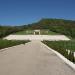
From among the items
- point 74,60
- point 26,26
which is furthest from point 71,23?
point 74,60

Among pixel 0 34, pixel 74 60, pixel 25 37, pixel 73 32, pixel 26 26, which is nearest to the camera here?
pixel 74 60

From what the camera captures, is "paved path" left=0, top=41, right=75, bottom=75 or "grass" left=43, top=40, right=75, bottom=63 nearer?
"paved path" left=0, top=41, right=75, bottom=75

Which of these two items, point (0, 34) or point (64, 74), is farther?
point (0, 34)

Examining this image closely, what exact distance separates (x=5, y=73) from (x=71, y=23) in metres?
189

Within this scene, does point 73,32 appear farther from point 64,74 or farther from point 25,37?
point 64,74

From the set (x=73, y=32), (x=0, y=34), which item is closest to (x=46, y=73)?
(x=0, y=34)

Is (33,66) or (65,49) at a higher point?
(33,66)

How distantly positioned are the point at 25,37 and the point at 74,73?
106 metres

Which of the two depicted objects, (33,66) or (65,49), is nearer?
(33,66)

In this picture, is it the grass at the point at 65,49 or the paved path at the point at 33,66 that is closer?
the paved path at the point at 33,66

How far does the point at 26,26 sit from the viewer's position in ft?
581

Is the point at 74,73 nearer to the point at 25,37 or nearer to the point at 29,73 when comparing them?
the point at 29,73

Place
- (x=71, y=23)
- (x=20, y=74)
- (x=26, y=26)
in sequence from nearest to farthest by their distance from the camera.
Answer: (x=20, y=74) → (x=26, y=26) → (x=71, y=23)

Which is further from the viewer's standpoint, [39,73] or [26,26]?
[26,26]
